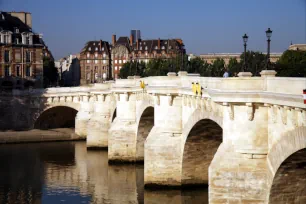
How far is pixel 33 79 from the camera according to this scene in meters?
87.2

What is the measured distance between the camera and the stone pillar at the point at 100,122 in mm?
58281

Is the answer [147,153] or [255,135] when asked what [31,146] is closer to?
[147,153]

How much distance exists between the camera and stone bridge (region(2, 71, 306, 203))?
19.6 m

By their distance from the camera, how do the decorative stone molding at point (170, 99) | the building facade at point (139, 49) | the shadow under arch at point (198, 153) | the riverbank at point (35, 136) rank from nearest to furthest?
1. the shadow under arch at point (198, 153)
2. the decorative stone molding at point (170, 99)
3. the riverbank at point (35, 136)
4. the building facade at point (139, 49)

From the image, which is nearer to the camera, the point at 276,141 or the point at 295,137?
the point at 295,137

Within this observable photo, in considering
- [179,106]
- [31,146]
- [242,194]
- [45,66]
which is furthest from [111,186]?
[45,66]

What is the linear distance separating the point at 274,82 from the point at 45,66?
4588 inches

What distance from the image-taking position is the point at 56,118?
249 ft

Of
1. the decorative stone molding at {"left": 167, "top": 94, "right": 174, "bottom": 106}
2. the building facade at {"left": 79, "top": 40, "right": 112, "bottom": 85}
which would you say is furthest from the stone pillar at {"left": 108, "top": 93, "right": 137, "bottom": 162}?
the building facade at {"left": 79, "top": 40, "right": 112, "bottom": 85}

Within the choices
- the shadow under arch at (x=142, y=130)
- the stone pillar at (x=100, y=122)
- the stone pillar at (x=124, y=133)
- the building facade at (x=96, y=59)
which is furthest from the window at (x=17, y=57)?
the building facade at (x=96, y=59)

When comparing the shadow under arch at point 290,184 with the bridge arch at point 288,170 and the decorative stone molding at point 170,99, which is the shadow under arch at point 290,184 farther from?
the decorative stone molding at point 170,99

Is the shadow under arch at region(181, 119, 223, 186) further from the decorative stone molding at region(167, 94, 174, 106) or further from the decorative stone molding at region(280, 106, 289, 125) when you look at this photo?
the decorative stone molding at region(280, 106, 289, 125)

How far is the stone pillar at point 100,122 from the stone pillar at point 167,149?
23.3 m

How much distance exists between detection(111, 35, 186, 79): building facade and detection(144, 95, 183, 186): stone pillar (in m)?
90.3
